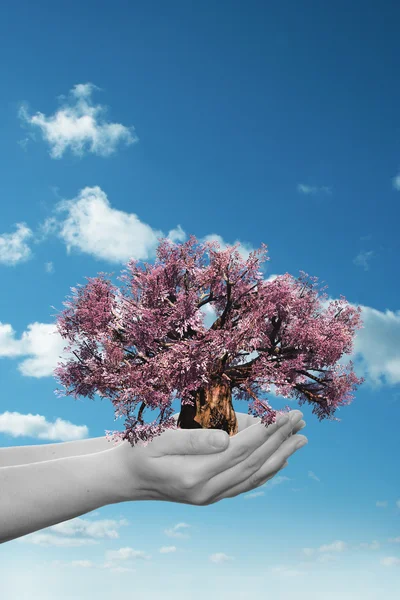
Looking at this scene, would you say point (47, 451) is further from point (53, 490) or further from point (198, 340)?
point (198, 340)

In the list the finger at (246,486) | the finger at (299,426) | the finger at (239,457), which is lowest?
the finger at (246,486)

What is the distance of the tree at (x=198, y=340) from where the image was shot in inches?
203

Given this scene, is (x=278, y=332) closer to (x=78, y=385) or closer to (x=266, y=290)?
(x=266, y=290)

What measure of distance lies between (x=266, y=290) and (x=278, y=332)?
0.51 metres

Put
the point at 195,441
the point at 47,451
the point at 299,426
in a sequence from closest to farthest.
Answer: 1. the point at 195,441
2. the point at 299,426
3. the point at 47,451

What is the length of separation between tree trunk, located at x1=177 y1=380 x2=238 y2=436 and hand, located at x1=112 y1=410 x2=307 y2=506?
272 mm

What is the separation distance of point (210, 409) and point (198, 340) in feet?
2.55

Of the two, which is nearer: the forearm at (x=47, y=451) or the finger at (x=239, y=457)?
the finger at (x=239, y=457)

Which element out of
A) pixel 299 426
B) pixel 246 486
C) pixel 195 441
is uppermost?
pixel 299 426

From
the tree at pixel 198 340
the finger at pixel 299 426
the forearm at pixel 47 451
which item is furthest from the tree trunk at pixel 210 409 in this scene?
the forearm at pixel 47 451

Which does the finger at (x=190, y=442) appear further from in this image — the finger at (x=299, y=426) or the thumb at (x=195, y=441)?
the finger at (x=299, y=426)

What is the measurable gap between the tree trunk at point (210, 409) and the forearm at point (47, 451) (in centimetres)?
138

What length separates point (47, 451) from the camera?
6.35 metres

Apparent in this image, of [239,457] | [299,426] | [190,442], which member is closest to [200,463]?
[190,442]
